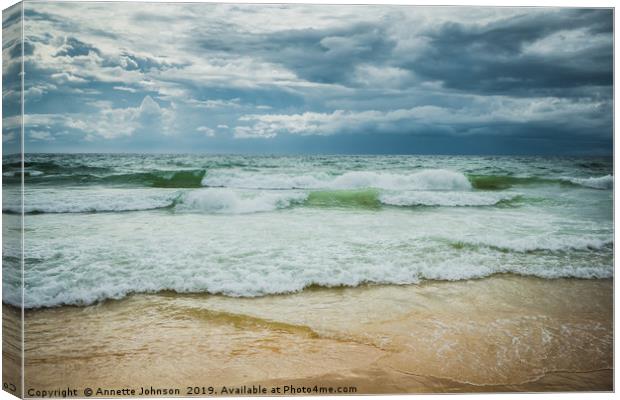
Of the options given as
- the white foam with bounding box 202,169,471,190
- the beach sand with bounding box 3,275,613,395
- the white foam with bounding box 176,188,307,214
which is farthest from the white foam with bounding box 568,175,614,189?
the white foam with bounding box 176,188,307,214

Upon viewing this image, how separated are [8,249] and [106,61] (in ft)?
4.81

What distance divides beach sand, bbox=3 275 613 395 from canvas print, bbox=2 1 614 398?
0.01m

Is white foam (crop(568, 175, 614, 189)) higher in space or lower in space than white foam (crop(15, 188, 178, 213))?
higher

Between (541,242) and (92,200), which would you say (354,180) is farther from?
(92,200)

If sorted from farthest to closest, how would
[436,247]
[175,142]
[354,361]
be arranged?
[436,247] → [175,142] → [354,361]

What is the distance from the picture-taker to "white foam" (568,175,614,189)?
3512 mm

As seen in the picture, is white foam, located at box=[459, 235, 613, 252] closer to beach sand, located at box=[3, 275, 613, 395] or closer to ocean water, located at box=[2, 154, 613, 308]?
ocean water, located at box=[2, 154, 613, 308]

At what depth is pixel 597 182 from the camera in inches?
142

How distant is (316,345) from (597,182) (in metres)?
2.55

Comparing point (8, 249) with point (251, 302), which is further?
point (251, 302)

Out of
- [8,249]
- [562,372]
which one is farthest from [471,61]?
[8,249]

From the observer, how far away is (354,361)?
305 cm

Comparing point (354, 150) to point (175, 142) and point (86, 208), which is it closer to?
point (175, 142)

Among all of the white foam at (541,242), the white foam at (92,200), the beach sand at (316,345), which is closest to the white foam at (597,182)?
the white foam at (541,242)
